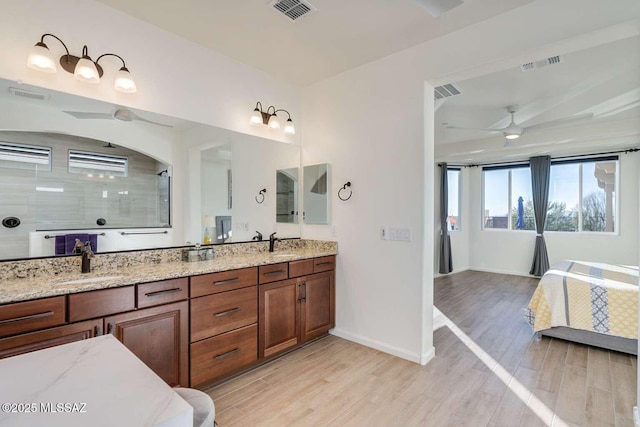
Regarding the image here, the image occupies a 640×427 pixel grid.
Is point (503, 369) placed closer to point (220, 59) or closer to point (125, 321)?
point (125, 321)

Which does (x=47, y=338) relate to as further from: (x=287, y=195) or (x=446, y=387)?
(x=446, y=387)

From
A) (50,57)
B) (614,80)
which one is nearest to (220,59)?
(50,57)

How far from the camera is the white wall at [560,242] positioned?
545 cm

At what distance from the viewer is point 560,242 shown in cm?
616

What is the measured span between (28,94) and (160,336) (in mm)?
1762

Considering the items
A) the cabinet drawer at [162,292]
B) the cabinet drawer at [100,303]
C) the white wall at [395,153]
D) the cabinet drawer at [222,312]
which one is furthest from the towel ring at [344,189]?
the cabinet drawer at [100,303]

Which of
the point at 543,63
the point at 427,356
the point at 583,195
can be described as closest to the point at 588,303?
the point at 427,356

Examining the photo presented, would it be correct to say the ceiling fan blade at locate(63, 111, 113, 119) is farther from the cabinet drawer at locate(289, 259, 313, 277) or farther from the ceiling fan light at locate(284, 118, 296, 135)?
the cabinet drawer at locate(289, 259, 313, 277)

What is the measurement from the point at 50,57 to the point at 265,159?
188 centimetres

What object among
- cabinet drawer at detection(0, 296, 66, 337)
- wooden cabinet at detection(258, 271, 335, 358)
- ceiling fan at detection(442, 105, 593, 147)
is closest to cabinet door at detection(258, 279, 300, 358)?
wooden cabinet at detection(258, 271, 335, 358)

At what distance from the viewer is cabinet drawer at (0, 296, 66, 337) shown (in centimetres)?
150

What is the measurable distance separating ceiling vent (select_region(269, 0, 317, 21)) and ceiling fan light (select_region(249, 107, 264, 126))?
3.28 feet

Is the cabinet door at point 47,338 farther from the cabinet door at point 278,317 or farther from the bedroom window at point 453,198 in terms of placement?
the bedroom window at point 453,198

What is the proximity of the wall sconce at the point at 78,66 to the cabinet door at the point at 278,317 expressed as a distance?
1.85 m
